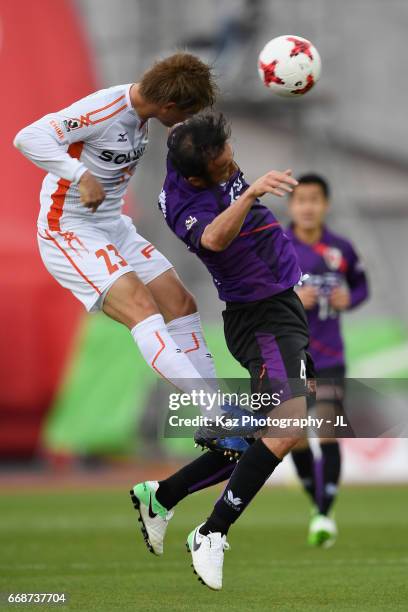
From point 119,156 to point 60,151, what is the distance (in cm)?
46

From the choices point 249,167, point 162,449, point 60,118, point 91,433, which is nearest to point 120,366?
point 91,433

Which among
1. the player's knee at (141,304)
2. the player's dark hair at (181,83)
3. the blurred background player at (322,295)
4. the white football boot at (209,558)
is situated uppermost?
the player's dark hair at (181,83)

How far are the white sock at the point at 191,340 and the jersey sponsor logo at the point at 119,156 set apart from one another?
3.11ft

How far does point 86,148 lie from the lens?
7020mm

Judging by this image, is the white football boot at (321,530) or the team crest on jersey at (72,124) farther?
the white football boot at (321,530)

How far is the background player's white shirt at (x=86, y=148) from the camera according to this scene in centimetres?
671

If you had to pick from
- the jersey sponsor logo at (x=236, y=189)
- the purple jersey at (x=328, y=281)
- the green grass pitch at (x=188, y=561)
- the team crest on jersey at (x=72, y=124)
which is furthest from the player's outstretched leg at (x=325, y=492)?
the team crest on jersey at (x=72, y=124)

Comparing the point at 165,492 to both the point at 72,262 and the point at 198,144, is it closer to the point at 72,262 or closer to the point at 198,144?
the point at 72,262

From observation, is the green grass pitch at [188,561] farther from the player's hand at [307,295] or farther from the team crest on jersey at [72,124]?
the team crest on jersey at [72,124]

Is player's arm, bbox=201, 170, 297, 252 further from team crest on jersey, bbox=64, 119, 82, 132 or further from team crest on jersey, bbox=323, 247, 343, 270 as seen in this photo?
team crest on jersey, bbox=323, 247, 343, 270

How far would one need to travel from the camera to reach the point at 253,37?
2333 cm

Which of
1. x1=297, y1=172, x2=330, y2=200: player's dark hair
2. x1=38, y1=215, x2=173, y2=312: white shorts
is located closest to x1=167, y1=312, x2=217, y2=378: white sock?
x1=38, y1=215, x2=173, y2=312: white shorts

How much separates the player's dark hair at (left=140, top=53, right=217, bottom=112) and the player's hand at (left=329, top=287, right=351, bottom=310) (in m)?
3.22

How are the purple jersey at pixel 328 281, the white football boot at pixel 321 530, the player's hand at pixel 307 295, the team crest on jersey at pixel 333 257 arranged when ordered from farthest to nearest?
the team crest on jersey at pixel 333 257
the purple jersey at pixel 328 281
the player's hand at pixel 307 295
the white football boot at pixel 321 530
